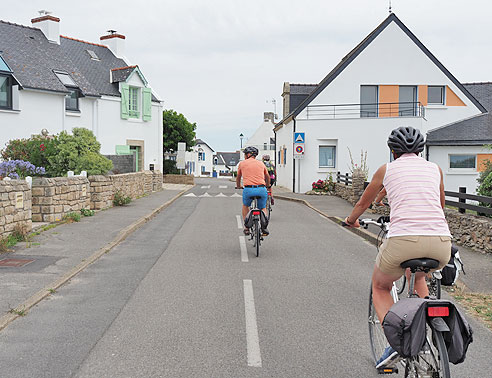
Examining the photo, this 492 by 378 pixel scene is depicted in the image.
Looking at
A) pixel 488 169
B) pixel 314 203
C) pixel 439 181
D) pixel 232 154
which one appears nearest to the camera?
pixel 439 181

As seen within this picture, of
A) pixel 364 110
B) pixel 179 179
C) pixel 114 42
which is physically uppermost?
pixel 114 42

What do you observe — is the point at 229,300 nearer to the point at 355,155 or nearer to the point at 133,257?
the point at 133,257

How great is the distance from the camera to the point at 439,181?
3.79 meters

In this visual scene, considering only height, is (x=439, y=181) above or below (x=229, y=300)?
above

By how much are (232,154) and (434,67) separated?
103 m

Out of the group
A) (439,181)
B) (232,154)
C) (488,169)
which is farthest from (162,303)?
(232,154)

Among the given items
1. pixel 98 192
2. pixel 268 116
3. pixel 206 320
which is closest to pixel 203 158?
pixel 268 116

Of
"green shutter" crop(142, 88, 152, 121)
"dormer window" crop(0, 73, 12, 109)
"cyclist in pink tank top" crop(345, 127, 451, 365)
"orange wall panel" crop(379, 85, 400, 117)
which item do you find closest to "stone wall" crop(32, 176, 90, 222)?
"cyclist in pink tank top" crop(345, 127, 451, 365)

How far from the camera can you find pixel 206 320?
5.70 m

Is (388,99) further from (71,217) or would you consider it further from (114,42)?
(71,217)

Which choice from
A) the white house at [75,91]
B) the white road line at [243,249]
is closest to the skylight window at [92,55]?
the white house at [75,91]

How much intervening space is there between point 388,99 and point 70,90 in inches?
680

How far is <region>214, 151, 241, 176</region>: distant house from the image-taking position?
124m

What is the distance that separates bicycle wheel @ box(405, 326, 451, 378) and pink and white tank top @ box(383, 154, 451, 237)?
2.35 feet
